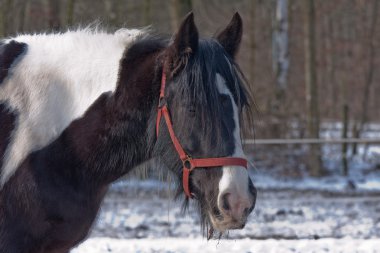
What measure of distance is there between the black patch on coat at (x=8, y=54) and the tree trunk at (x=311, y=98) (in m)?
14.1

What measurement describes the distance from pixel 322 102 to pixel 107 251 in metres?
20.0

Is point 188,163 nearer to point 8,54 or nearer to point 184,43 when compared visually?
point 184,43

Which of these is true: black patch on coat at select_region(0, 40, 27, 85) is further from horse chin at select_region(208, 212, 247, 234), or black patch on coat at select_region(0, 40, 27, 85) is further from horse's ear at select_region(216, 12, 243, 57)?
horse chin at select_region(208, 212, 247, 234)

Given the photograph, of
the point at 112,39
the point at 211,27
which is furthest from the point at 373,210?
the point at 211,27

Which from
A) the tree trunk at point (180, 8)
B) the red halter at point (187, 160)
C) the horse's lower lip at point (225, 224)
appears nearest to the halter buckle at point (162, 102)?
the red halter at point (187, 160)

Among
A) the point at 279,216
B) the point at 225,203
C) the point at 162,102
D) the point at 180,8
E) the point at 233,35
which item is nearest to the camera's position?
the point at 225,203

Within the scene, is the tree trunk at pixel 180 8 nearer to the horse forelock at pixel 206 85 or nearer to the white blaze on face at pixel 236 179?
the horse forelock at pixel 206 85

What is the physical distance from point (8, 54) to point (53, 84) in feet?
1.09

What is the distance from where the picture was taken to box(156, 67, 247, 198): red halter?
13.0 feet

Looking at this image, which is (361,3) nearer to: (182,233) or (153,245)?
(182,233)

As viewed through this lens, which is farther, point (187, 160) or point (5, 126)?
point (5, 126)

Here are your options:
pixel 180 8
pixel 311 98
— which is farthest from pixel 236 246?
pixel 311 98

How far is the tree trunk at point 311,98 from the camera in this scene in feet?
59.7

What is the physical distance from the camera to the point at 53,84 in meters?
4.37
